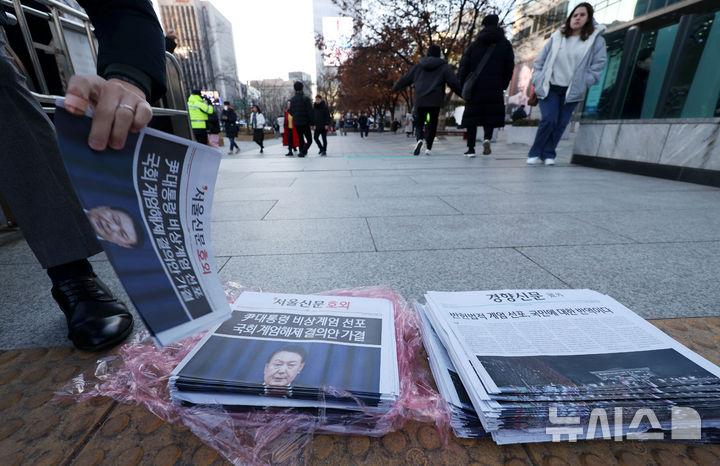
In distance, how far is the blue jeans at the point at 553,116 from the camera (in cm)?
474

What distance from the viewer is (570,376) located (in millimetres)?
708

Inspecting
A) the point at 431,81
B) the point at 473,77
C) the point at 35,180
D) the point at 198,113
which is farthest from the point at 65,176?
the point at 198,113

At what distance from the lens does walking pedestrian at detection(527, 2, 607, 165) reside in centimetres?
432

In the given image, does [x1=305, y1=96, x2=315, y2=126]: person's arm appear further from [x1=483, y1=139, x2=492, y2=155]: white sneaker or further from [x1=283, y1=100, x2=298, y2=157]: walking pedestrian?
[x1=483, y1=139, x2=492, y2=155]: white sneaker

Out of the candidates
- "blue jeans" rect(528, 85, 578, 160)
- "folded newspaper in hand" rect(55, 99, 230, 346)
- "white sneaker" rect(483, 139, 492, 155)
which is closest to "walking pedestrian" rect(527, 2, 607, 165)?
"blue jeans" rect(528, 85, 578, 160)

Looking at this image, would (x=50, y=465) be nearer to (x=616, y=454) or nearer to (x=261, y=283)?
(x=261, y=283)

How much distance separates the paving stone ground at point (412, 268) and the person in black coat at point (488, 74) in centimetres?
279

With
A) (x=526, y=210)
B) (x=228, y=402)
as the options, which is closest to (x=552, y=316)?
(x=228, y=402)

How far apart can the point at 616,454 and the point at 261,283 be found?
1.21m

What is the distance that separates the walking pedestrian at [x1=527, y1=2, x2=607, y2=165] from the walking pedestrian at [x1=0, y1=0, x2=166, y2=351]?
17.3 feet

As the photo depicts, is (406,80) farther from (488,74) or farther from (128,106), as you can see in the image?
(128,106)

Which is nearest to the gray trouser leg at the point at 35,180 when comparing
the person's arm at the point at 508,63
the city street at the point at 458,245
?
the city street at the point at 458,245

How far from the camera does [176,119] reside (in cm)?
231

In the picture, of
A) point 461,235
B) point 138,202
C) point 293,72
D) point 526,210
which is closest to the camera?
point 138,202
